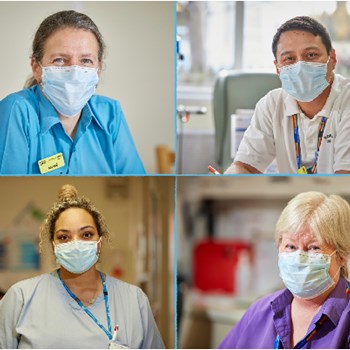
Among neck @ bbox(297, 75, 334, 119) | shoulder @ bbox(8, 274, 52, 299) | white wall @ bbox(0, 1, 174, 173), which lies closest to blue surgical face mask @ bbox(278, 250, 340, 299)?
neck @ bbox(297, 75, 334, 119)

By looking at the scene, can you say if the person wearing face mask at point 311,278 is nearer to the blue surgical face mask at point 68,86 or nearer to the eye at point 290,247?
the eye at point 290,247

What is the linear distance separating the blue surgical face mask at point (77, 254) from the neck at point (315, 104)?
83 centimetres

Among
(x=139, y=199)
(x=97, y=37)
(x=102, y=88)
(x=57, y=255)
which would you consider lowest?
(x=57, y=255)

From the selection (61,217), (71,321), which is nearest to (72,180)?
(61,217)

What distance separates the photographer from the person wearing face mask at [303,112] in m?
2.16

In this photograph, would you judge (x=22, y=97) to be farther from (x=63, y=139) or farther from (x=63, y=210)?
(x=63, y=210)

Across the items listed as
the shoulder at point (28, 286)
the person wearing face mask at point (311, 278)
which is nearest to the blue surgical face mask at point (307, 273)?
the person wearing face mask at point (311, 278)

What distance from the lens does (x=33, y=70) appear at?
86.4 inches

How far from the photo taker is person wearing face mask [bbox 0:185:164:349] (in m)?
2.21

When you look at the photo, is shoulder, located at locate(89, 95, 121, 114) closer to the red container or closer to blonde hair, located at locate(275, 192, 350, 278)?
the red container

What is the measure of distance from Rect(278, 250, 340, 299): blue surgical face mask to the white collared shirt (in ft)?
0.97

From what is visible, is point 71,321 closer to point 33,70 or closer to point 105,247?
point 105,247

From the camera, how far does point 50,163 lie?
7.25ft

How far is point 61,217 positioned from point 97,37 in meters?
0.63
